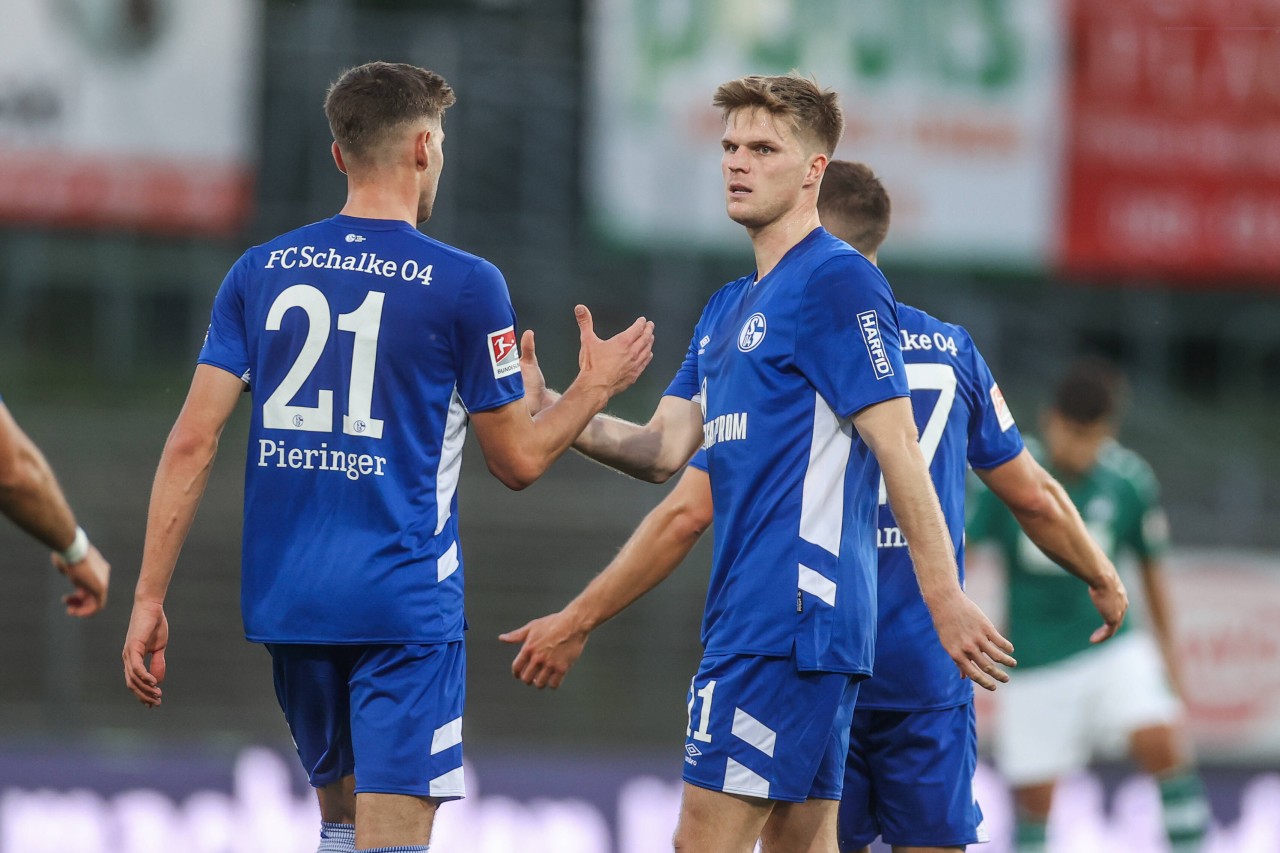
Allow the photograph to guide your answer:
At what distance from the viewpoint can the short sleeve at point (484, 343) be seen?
435 cm

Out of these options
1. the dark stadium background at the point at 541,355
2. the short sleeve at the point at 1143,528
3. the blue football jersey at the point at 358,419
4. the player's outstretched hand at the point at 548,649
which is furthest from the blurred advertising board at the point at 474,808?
the blue football jersey at the point at 358,419

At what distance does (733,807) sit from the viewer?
4.25m

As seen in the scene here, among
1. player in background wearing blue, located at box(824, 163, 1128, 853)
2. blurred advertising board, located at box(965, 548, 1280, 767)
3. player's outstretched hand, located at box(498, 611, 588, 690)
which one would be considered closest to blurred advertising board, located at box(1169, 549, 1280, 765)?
blurred advertising board, located at box(965, 548, 1280, 767)

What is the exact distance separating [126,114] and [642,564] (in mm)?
11594

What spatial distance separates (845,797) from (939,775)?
29cm

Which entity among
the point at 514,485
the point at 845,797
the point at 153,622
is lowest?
the point at 845,797

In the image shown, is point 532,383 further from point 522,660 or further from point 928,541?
point 928,541

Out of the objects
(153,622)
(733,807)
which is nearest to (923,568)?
(733,807)

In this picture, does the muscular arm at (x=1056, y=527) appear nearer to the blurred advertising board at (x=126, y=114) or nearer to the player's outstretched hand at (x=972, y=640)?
the player's outstretched hand at (x=972, y=640)

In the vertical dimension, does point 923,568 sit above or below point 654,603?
above

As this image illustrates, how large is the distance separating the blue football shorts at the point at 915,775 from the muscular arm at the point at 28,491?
2.22 m

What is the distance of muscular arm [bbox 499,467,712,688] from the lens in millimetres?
4848

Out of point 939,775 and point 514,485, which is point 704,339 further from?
point 939,775

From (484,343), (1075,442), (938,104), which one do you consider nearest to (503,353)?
(484,343)
